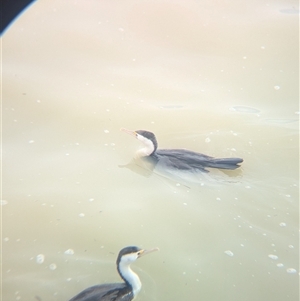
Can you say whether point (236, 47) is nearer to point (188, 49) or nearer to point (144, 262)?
point (188, 49)

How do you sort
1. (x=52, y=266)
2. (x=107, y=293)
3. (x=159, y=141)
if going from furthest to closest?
1. (x=159, y=141)
2. (x=52, y=266)
3. (x=107, y=293)

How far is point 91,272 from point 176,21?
9.28 feet

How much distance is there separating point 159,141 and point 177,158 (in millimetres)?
374

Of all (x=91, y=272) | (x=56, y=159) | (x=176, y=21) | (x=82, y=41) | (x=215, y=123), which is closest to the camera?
(x=91, y=272)

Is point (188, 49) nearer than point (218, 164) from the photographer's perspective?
No

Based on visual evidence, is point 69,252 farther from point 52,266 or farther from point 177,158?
point 177,158

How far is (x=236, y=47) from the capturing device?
3.92 m

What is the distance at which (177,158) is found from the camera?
2.74 metres

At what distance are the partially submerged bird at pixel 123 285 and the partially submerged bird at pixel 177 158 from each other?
0.95m

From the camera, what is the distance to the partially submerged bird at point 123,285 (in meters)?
1.78

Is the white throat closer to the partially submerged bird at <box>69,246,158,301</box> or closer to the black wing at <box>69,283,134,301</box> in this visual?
the partially submerged bird at <box>69,246,158,301</box>

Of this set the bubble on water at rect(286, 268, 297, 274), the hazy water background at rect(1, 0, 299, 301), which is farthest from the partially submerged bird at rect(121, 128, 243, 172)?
the bubble on water at rect(286, 268, 297, 274)

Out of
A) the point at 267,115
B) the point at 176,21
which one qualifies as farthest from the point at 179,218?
the point at 176,21

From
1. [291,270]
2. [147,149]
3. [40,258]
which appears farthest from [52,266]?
[291,270]
